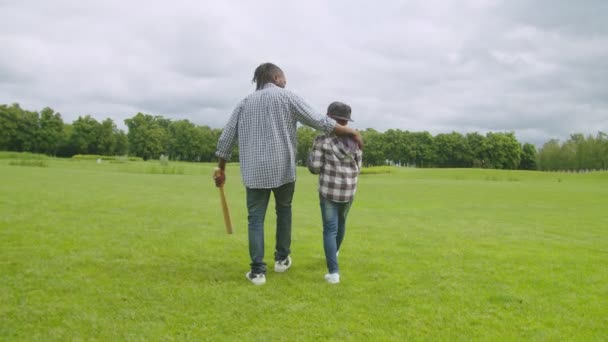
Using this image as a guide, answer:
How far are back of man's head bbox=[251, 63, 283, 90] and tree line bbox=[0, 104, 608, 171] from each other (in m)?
91.9

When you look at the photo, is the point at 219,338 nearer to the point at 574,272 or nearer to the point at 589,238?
the point at 574,272

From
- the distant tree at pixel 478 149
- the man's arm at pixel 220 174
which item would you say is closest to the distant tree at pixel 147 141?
the distant tree at pixel 478 149

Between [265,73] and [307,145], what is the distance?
306ft

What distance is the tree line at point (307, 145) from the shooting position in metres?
87.8

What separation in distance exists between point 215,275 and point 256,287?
Answer: 737 mm

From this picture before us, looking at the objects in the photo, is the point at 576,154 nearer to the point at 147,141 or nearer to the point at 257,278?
the point at 147,141

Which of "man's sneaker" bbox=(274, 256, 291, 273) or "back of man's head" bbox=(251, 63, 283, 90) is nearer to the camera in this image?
"back of man's head" bbox=(251, 63, 283, 90)

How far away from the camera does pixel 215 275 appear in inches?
215

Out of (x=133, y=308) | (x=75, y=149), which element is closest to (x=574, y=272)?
(x=133, y=308)

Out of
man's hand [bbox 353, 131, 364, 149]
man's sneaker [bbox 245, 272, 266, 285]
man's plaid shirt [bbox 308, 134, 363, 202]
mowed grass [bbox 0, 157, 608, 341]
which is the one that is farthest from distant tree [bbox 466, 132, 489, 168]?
man's sneaker [bbox 245, 272, 266, 285]

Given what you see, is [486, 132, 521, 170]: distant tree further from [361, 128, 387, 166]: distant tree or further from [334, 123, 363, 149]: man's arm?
[334, 123, 363, 149]: man's arm

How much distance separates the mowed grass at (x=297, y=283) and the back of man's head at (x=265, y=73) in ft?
7.65

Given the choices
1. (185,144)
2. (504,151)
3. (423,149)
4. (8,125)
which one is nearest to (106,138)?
(8,125)

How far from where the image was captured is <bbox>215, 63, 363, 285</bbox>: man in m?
5.13
